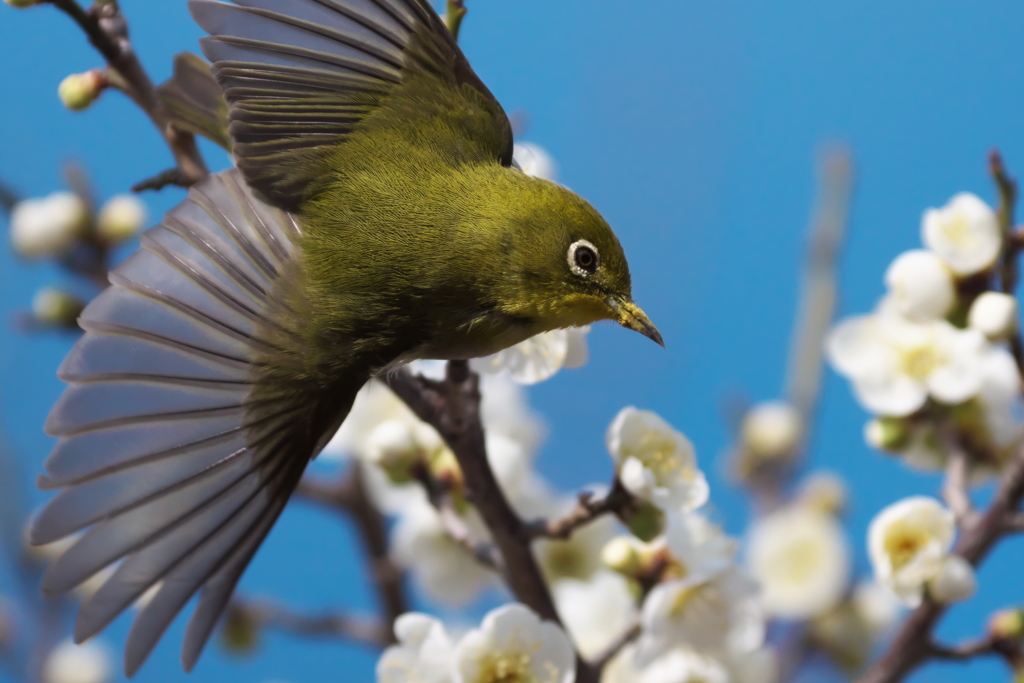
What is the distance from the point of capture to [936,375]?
770 mm

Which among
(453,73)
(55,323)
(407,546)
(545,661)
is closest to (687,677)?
(545,661)

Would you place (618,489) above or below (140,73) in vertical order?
below

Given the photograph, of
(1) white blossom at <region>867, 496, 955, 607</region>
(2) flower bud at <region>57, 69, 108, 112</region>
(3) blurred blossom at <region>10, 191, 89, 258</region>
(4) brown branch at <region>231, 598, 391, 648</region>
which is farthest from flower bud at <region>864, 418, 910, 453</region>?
(3) blurred blossom at <region>10, 191, 89, 258</region>

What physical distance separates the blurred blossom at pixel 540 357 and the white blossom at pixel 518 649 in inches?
5.2

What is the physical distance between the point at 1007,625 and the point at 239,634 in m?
0.68

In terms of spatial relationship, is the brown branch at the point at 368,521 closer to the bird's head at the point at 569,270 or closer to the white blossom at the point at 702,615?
the white blossom at the point at 702,615

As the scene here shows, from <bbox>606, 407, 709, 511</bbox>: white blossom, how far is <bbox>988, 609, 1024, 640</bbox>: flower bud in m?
0.24

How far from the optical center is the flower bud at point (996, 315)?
671 mm

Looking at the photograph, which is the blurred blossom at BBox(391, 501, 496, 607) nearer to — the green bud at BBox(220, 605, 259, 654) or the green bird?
the green bud at BBox(220, 605, 259, 654)

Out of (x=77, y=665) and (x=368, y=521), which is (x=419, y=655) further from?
(x=77, y=665)

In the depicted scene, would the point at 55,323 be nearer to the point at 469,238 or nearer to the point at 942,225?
the point at 469,238

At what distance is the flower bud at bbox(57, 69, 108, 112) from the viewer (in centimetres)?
59

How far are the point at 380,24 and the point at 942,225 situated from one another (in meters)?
0.41

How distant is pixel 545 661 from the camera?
61cm
